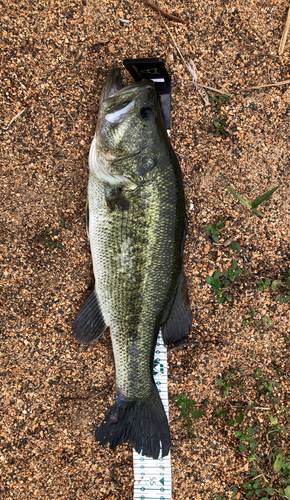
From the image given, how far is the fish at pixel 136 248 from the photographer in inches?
80.8

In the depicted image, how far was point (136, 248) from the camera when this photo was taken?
210 centimetres

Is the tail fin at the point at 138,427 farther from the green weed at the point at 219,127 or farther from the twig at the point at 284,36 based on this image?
the twig at the point at 284,36

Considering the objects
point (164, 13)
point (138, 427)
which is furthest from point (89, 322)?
point (164, 13)

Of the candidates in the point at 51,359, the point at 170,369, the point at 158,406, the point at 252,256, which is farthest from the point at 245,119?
the point at 51,359

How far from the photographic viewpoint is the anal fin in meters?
2.35

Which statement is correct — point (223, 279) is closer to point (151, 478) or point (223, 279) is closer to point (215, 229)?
point (215, 229)

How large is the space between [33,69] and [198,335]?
8.32 ft

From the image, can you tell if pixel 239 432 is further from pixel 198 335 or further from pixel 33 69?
pixel 33 69

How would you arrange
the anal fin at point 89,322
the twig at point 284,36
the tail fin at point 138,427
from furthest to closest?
the twig at point 284,36 < the anal fin at point 89,322 < the tail fin at point 138,427

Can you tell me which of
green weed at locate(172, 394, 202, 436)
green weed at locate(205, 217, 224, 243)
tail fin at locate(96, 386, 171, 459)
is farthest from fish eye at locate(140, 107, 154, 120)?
green weed at locate(172, 394, 202, 436)

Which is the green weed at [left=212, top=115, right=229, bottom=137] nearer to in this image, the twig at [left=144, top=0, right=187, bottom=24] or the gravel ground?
the gravel ground

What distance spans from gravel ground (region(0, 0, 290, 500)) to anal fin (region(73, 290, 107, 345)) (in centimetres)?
23

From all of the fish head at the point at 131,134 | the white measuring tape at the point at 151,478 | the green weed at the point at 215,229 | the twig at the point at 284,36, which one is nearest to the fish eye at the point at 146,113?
the fish head at the point at 131,134

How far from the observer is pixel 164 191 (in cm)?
207
